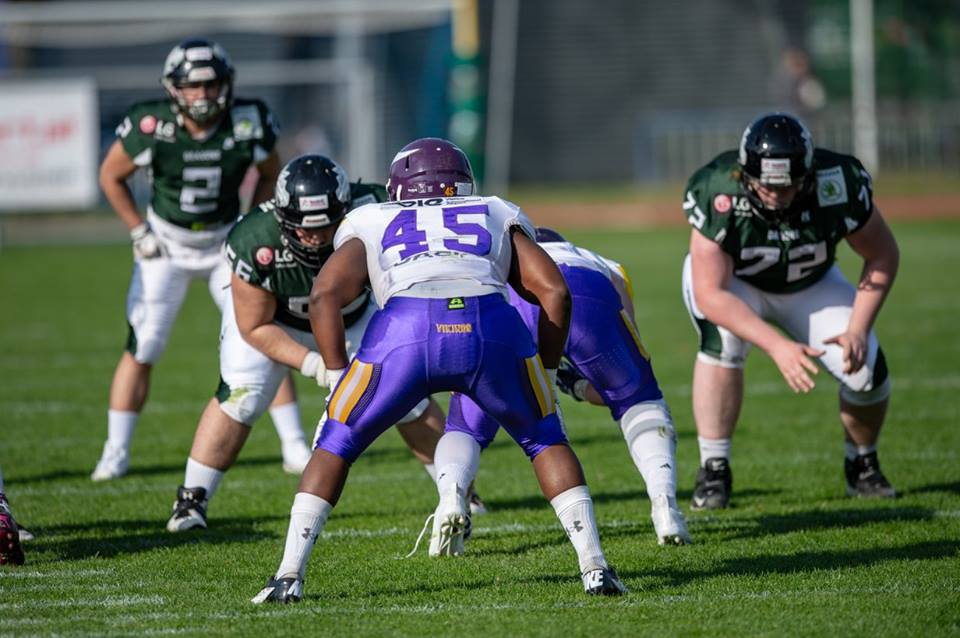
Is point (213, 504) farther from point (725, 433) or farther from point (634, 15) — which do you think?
point (634, 15)

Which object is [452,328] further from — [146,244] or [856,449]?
[146,244]

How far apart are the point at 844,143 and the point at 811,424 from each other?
50.7ft

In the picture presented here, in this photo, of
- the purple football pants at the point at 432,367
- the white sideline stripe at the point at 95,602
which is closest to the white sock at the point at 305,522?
the purple football pants at the point at 432,367

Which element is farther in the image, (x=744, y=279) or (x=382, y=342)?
(x=744, y=279)

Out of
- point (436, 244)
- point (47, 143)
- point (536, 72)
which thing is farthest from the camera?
point (536, 72)

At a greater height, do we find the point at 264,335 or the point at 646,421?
the point at 264,335

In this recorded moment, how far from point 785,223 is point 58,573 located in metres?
3.13

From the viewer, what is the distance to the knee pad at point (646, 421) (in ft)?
17.0

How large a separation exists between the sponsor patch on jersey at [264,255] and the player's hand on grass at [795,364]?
78.7 inches

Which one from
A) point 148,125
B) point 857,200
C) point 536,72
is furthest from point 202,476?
point 536,72

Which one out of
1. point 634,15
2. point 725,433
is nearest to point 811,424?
point 725,433

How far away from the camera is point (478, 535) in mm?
5555

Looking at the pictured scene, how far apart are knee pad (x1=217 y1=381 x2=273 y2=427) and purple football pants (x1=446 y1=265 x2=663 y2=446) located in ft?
3.15

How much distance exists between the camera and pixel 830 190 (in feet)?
18.6
